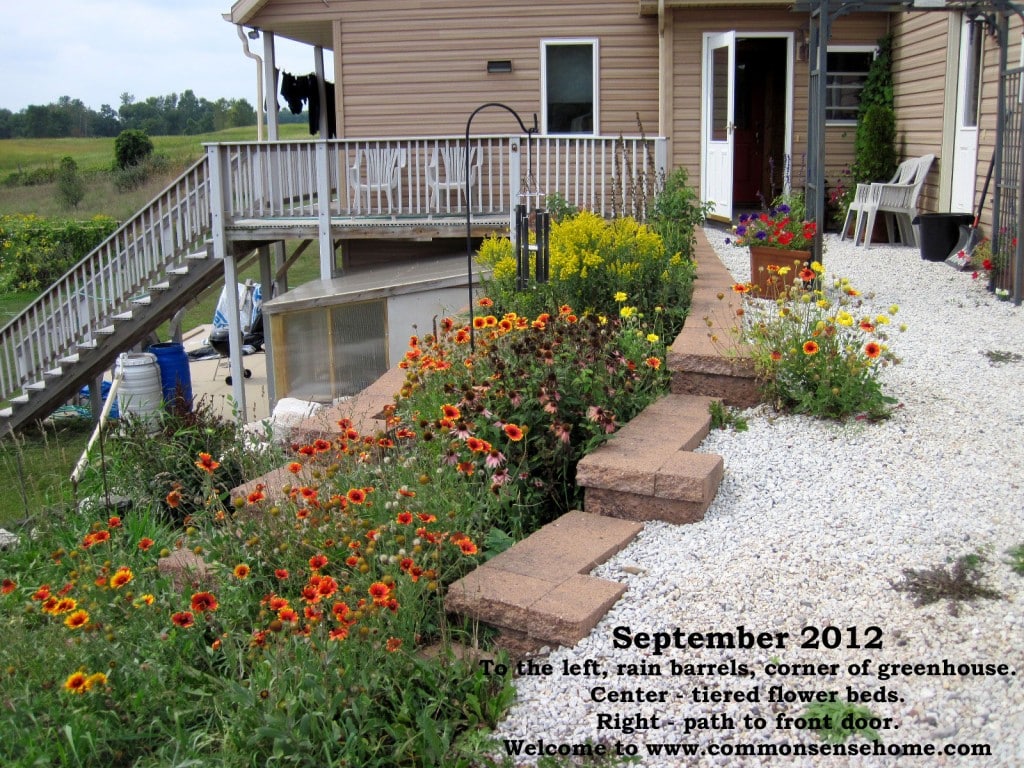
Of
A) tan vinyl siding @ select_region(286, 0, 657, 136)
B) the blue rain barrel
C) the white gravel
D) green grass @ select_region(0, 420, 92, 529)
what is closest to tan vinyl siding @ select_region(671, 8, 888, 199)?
tan vinyl siding @ select_region(286, 0, 657, 136)

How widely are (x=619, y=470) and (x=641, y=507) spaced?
0.16 meters

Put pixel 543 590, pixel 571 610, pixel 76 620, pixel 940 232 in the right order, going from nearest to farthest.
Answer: pixel 76 620, pixel 571 610, pixel 543 590, pixel 940 232

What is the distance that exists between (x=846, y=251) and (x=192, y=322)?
42.0 ft

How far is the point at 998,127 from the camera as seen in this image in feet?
26.4

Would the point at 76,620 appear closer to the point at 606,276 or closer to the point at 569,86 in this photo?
the point at 606,276

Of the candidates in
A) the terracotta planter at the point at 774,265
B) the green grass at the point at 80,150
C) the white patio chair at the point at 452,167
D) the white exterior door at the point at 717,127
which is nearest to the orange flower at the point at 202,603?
the terracotta planter at the point at 774,265

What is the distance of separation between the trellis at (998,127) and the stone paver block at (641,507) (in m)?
3.69

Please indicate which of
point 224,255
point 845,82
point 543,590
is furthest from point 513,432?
point 845,82

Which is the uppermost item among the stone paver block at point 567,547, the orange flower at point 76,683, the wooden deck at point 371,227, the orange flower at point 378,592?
the wooden deck at point 371,227

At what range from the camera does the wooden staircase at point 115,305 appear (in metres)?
10.7

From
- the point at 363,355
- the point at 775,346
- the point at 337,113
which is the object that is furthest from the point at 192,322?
the point at 775,346

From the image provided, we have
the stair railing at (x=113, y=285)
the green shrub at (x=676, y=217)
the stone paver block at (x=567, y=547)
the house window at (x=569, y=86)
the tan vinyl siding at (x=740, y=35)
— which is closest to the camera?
the stone paver block at (x=567, y=547)

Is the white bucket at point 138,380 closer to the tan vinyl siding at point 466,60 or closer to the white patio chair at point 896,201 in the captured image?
the tan vinyl siding at point 466,60

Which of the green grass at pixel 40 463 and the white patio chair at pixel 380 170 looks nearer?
the green grass at pixel 40 463
